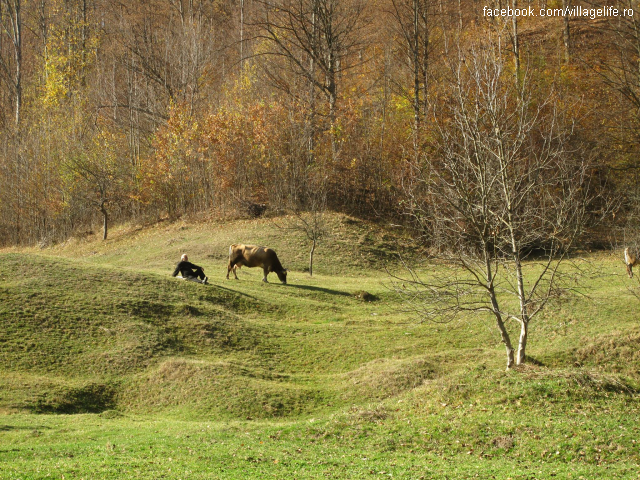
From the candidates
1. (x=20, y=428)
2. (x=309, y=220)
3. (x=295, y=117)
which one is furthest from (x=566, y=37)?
(x=20, y=428)

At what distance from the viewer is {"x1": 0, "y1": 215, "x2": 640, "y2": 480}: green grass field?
1148 cm

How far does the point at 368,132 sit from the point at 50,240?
2770cm

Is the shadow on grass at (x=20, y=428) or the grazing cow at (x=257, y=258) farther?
the grazing cow at (x=257, y=258)

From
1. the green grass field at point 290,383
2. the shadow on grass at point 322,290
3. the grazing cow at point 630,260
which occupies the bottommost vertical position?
the green grass field at point 290,383

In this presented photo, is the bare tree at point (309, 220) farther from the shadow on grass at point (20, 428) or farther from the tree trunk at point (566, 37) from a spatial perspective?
the shadow on grass at point (20, 428)

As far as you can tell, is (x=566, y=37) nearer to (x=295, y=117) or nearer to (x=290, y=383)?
(x=295, y=117)

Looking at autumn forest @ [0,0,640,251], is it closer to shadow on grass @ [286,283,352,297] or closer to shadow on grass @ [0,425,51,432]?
shadow on grass @ [286,283,352,297]

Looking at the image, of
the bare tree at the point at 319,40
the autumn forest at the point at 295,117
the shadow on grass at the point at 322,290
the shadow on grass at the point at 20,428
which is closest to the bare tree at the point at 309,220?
the autumn forest at the point at 295,117

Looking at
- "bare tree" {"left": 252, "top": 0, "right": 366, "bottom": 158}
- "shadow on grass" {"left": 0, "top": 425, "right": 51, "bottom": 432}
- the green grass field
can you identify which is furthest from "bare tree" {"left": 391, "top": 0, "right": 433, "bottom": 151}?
"shadow on grass" {"left": 0, "top": 425, "right": 51, "bottom": 432}

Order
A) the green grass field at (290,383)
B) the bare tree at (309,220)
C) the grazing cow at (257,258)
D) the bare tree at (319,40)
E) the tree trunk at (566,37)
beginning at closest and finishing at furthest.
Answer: the green grass field at (290,383) < the grazing cow at (257,258) < the bare tree at (309,220) < the bare tree at (319,40) < the tree trunk at (566,37)

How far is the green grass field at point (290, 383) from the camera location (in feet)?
37.7

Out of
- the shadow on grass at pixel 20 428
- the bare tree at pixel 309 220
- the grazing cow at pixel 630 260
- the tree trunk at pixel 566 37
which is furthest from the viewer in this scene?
the tree trunk at pixel 566 37

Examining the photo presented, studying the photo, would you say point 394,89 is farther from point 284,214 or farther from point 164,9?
point 164,9

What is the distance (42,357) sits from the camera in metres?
18.7
